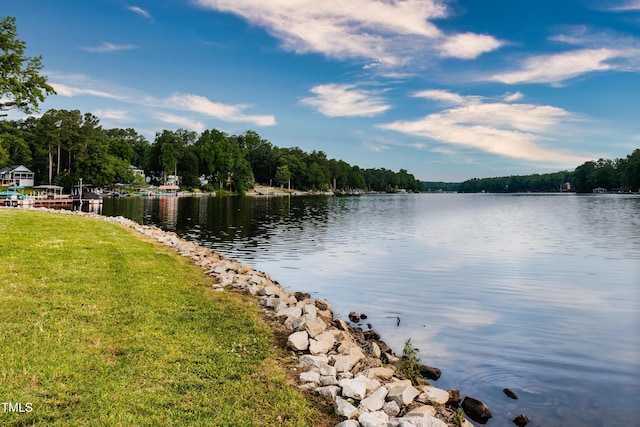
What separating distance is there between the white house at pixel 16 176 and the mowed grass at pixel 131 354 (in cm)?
13182

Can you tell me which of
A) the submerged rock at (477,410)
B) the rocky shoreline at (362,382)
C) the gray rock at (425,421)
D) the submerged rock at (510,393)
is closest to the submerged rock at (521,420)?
the rocky shoreline at (362,382)

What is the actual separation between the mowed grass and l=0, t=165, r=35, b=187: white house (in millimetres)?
131820

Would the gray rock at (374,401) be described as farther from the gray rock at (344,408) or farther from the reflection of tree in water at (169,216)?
the reflection of tree in water at (169,216)

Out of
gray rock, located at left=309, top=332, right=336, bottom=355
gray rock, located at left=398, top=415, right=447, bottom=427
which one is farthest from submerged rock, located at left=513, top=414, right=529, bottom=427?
gray rock, located at left=309, top=332, right=336, bottom=355

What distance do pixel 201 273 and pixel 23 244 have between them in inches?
302

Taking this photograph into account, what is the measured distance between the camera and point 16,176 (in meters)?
124

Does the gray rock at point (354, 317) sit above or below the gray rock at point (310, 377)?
below

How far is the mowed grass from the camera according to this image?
20.7 feet

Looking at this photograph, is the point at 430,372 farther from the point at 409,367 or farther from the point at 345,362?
the point at 345,362

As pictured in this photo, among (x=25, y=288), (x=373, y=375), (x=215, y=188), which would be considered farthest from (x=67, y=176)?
(x=373, y=375)

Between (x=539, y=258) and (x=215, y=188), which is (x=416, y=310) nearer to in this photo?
(x=539, y=258)

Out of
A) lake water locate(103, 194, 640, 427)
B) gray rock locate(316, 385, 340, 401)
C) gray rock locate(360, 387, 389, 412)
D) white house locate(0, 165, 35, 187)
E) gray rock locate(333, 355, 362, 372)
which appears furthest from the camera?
white house locate(0, 165, 35, 187)

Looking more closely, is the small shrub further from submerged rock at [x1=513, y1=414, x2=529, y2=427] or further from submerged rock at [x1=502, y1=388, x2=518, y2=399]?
submerged rock at [x1=513, y1=414, x2=529, y2=427]

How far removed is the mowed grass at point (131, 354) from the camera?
6320 millimetres
